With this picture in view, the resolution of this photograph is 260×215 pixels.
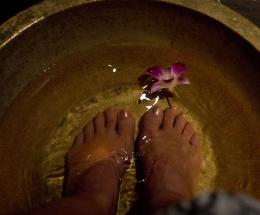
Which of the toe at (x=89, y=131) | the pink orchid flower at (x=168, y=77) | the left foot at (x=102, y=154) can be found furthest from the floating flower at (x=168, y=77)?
the toe at (x=89, y=131)

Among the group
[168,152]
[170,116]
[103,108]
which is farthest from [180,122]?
[103,108]

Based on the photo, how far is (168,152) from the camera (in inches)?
72.9

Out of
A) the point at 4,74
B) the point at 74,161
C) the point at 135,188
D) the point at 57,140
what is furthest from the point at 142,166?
the point at 4,74

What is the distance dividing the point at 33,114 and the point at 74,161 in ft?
1.05

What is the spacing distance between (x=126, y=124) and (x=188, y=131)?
324 millimetres

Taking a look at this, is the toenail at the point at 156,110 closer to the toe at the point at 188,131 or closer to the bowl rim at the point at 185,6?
the toe at the point at 188,131

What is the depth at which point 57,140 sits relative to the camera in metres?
1.84

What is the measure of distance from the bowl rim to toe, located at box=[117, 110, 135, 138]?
1.96 feet

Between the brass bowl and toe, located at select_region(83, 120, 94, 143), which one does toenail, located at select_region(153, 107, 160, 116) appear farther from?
toe, located at select_region(83, 120, 94, 143)

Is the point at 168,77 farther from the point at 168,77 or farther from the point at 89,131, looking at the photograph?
the point at 89,131

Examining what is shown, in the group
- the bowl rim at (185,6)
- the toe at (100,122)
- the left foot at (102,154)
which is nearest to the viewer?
the bowl rim at (185,6)

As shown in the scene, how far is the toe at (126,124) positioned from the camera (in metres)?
1.87

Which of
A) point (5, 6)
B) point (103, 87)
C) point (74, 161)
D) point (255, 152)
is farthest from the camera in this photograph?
point (5, 6)

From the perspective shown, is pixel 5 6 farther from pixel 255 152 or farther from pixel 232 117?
pixel 255 152
